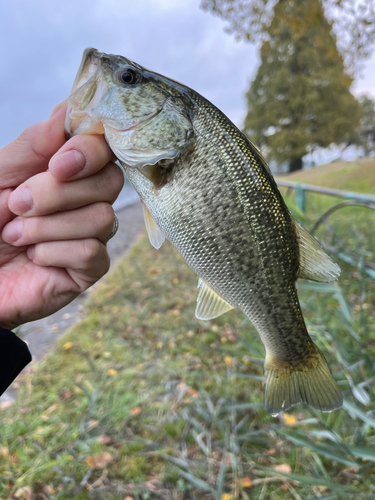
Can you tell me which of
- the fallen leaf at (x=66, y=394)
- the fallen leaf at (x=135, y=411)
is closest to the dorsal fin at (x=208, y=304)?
the fallen leaf at (x=135, y=411)

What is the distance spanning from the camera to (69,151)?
1012mm

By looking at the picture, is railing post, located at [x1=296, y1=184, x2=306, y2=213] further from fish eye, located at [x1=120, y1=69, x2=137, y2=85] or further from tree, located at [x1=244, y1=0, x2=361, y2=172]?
tree, located at [x1=244, y1=0, x2=361, y2=172]

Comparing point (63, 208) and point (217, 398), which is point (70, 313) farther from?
point (63, 208)

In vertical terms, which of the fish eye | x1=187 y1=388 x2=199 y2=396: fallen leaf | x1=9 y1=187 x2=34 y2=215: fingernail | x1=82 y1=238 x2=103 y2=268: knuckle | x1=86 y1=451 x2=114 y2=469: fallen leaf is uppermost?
the fish eye

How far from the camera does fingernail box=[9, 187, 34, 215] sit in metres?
1.09

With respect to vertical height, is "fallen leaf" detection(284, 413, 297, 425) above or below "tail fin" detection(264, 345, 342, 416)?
below

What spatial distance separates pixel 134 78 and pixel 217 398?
7.77 feet

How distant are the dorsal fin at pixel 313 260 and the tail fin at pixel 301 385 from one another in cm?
31

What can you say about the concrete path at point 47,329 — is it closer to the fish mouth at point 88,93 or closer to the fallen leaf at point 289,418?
the fish mouth at point 88,93

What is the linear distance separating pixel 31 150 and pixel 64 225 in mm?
310

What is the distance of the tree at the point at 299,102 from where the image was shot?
22062 millimetres

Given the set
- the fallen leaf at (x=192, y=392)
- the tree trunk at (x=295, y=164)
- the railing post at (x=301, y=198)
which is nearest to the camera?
the fallen leaf at (x=192, y=392)

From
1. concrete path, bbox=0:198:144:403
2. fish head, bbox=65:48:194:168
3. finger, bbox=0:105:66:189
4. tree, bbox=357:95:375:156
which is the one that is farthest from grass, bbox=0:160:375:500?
tree, bbox=357:95:375:156

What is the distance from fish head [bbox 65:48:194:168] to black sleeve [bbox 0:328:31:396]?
798mm
